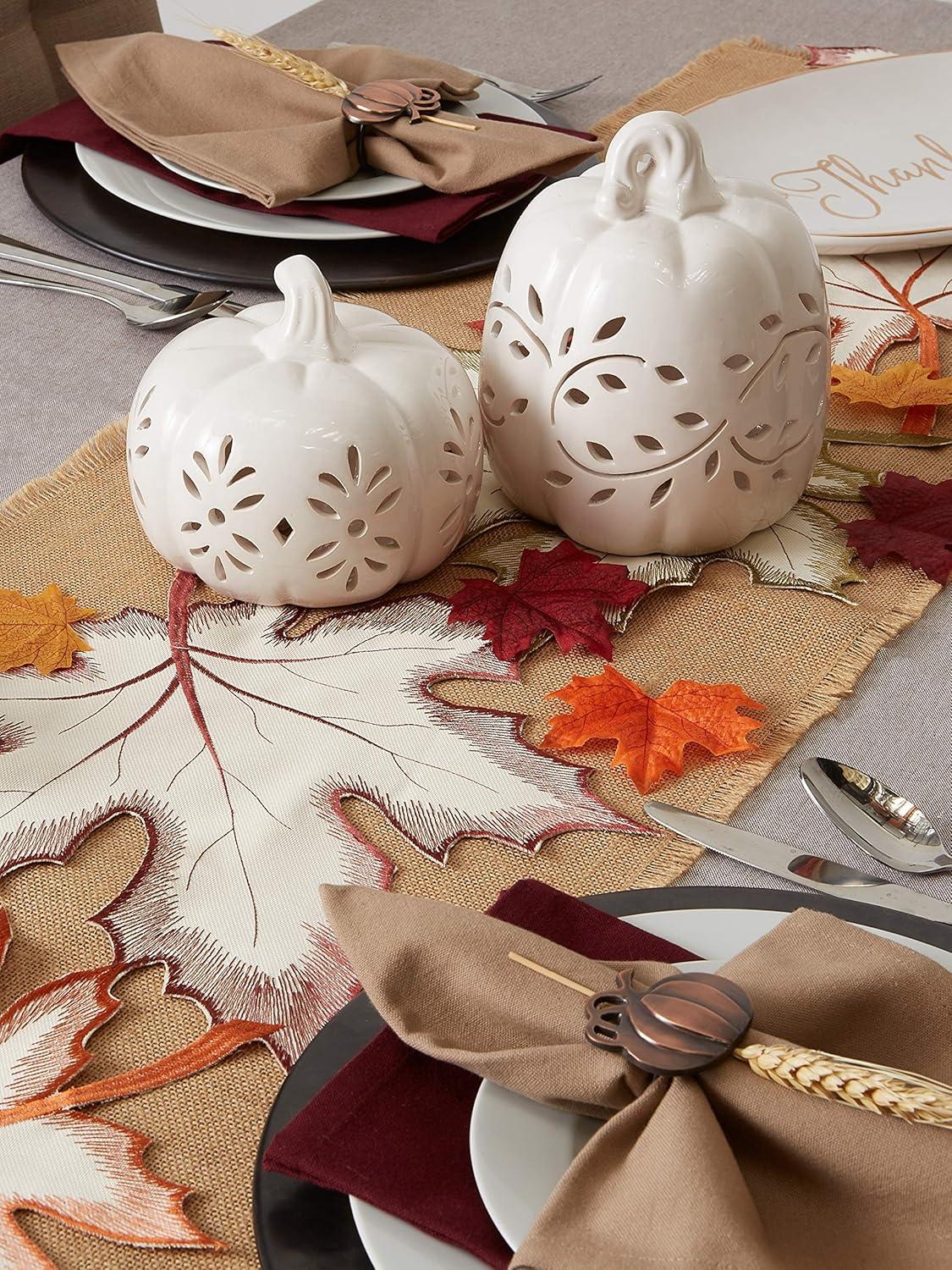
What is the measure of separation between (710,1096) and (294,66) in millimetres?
890

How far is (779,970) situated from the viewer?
0.39 meters

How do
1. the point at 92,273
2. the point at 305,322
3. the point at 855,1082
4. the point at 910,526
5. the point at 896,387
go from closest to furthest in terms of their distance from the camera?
the point at 855,1082
the point at 305,322
the point at 910,526
the point at 896,387
the point at 92,273

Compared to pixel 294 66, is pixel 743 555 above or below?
below

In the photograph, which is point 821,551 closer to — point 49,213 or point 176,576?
point 176,576

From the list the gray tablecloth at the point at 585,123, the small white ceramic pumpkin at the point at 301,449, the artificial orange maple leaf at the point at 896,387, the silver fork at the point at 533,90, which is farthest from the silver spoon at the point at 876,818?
the silver fork at the point at 533,90

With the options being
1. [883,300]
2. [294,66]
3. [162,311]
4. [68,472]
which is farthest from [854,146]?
[68,472]

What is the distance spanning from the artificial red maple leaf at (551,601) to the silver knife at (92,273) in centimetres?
34

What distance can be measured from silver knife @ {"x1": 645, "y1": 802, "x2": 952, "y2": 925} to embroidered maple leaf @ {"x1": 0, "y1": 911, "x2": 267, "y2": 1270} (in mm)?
191

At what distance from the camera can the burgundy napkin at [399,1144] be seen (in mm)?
351

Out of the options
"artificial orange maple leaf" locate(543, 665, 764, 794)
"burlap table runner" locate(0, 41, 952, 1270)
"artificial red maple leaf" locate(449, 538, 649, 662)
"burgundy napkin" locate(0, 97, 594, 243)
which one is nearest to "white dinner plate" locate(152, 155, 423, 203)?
"burgundy napkin" locate(0, 97, 594, 243)

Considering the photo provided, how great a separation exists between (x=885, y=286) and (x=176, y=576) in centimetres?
56

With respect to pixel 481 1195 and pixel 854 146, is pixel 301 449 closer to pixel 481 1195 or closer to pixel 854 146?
pixel 481 1195

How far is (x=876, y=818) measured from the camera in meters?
0.53

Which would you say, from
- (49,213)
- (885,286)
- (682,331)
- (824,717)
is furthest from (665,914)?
(49,213)
